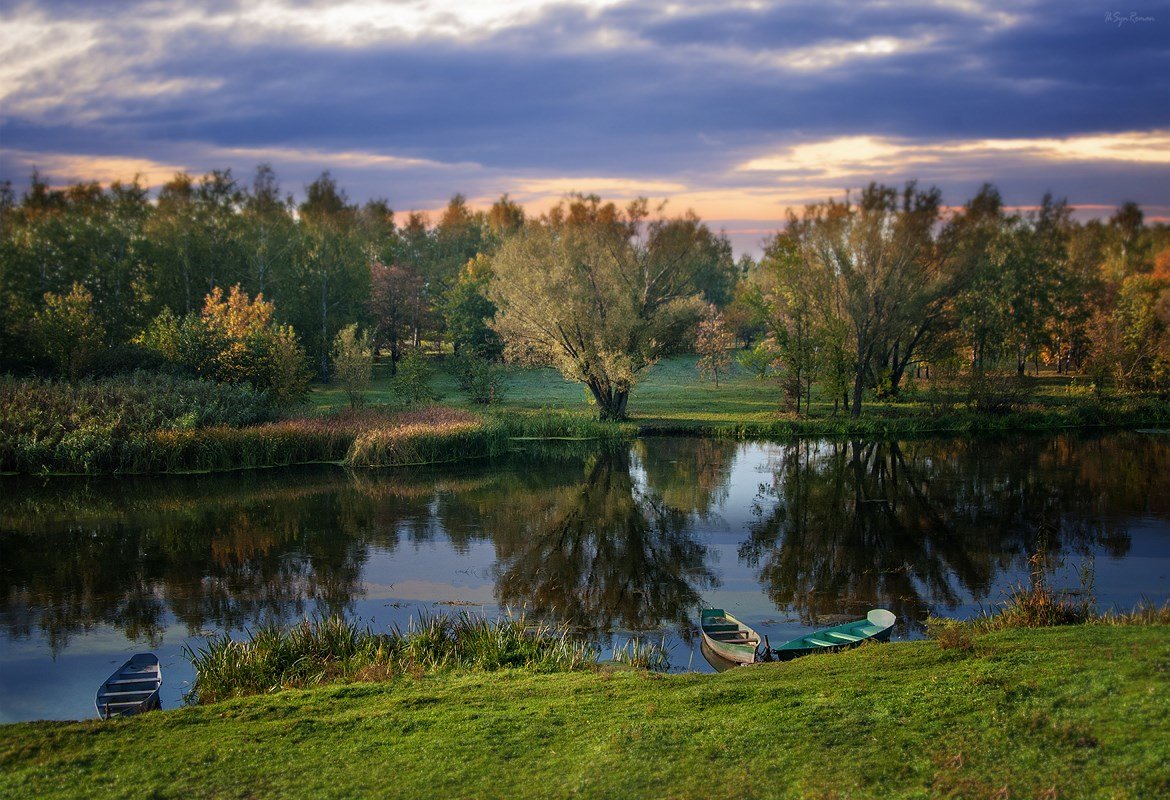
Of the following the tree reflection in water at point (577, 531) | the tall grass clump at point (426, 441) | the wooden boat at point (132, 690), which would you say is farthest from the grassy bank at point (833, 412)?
the wooden boat at point (132, 690)

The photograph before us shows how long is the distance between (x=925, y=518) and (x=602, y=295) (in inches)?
870

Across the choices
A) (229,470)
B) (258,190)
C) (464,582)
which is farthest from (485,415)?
(258,190)

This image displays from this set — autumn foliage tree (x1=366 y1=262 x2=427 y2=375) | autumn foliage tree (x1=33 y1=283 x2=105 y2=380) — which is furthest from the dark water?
autumn foliage tree (x1=366 y1=262 x2=427 y2=375)

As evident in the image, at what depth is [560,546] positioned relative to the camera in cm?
2164

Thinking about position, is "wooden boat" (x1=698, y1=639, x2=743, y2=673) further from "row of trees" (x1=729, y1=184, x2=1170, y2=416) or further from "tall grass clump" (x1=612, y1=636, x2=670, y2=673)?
"row of trees" (x1=729, y1=184, x2=1170, y2=416)

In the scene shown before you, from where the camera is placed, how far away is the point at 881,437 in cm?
3944

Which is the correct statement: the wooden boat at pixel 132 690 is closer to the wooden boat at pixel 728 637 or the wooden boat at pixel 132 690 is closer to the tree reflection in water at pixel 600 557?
the tree reflection in water at pixel 600 557

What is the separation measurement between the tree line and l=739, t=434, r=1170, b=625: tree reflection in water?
1000 centimetres

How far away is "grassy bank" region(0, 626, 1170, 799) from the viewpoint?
25.0 feet

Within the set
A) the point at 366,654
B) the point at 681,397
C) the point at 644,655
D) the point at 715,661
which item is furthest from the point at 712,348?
the point at 366,654

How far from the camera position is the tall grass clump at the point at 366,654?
1220 cm

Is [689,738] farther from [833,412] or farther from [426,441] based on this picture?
[833,412]

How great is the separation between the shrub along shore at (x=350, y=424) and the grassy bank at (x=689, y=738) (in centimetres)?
2301

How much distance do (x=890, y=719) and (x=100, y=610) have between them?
49.0 feet
